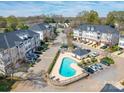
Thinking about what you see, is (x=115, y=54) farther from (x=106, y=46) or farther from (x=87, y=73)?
(x=87, y=73)

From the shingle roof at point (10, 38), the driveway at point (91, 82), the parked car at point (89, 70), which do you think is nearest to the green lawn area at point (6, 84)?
the driveway at point (91, 82)

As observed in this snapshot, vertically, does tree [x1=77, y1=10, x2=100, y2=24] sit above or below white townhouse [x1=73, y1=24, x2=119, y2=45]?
above

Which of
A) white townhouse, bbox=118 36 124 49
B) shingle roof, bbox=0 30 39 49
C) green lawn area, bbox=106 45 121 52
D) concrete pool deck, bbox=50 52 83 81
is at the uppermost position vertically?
shingle roof, bbox=0 30 39 49

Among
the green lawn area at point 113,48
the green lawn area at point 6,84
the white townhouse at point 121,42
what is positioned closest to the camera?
the green lawn area at point 6,84

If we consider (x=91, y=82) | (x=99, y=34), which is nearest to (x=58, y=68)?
(x=91, y=82)

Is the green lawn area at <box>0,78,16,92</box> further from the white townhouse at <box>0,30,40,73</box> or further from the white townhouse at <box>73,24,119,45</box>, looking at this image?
the white townhouse at <box>73,24,119,45</box>

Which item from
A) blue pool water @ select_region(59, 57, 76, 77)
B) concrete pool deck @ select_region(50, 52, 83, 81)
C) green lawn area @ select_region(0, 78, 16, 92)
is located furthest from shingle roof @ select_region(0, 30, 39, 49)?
blue pool water @ select_region(59, 57, 76, 77)

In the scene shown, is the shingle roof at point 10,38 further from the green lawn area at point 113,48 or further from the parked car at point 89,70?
the green lawn area at point 113,48
